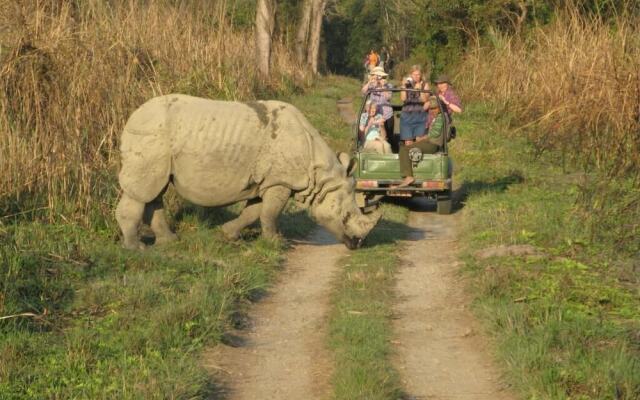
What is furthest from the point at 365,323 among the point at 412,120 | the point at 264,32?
the point at 264,32

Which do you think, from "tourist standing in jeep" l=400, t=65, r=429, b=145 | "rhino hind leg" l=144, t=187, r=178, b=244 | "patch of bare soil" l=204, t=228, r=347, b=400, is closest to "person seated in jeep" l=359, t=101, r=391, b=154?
"tourist standing in jeep" l=400, t=65, r=429, b=145

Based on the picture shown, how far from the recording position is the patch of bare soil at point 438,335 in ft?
23.0

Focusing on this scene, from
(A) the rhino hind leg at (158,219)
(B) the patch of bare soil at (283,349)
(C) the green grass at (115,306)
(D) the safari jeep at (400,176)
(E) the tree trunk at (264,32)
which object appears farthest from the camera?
(E) the tree trunk at (264,32)

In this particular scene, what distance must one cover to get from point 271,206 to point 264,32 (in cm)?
1639

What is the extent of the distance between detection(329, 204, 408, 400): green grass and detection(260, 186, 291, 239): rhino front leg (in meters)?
0.89

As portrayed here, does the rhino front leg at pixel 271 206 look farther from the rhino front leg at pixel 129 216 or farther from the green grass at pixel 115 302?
the rhino front leg at pixel 129 216

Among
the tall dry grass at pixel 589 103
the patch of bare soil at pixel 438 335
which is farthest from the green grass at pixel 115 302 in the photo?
the tall dry grass at pixel 589 103

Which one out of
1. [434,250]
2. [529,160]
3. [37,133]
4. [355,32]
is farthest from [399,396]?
[355,32]

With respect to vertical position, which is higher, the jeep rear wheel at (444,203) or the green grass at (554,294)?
the green grass at (554,294)

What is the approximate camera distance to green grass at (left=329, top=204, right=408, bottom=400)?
22.0 feet

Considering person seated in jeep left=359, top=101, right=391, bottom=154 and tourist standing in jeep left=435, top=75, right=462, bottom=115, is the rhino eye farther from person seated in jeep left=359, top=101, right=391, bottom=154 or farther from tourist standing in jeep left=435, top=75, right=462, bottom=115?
tourist standing in jeep left=435, top=75, right=462, bottom=115

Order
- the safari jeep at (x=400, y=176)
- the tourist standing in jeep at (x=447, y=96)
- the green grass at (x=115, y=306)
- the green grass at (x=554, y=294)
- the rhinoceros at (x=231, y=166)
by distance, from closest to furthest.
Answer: the green grass at (x=115, y=306), the green grass at (x=554, y=294), the rhinoceros at (x=231, y=166), the safari jeep at (x=400, y=176), the tourist standing in jeep at (x=447, y=96)

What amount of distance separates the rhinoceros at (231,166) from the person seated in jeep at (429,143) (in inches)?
115

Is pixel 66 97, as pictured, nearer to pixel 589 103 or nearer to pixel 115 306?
pixel 115 306
